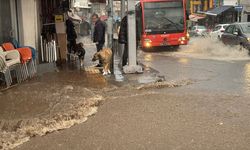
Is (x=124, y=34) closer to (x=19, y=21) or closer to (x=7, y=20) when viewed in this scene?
(x=19, y=21)

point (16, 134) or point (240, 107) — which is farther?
point (240, 107)

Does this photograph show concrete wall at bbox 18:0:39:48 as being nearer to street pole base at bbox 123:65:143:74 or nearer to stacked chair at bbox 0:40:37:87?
stacked chair at bbox 0:40:37:87

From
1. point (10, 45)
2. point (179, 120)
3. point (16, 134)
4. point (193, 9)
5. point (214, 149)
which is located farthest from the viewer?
point (193, 9)

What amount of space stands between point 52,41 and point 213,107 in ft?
25.3

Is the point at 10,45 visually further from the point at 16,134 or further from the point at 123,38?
the point at 16,134

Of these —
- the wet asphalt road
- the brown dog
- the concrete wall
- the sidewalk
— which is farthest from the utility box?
the wet asphalt road

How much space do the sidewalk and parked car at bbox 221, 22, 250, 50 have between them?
20.6ft

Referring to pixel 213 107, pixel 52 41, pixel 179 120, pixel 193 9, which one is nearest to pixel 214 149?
pixel 179 120

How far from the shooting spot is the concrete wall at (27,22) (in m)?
13.2

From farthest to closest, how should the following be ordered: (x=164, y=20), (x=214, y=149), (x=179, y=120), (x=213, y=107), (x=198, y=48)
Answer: (x=198, y=48) < (x=164, y=20) < (x=213, y=107) < (x=179, y=120) < (x=214, y=149)

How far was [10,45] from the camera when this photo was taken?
470 inches

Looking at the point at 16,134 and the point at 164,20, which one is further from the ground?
the point at 164,20

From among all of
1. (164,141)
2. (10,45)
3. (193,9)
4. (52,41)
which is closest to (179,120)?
(164,141)

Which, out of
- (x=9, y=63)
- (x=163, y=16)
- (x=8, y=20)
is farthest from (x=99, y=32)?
(x=163, y=16)
